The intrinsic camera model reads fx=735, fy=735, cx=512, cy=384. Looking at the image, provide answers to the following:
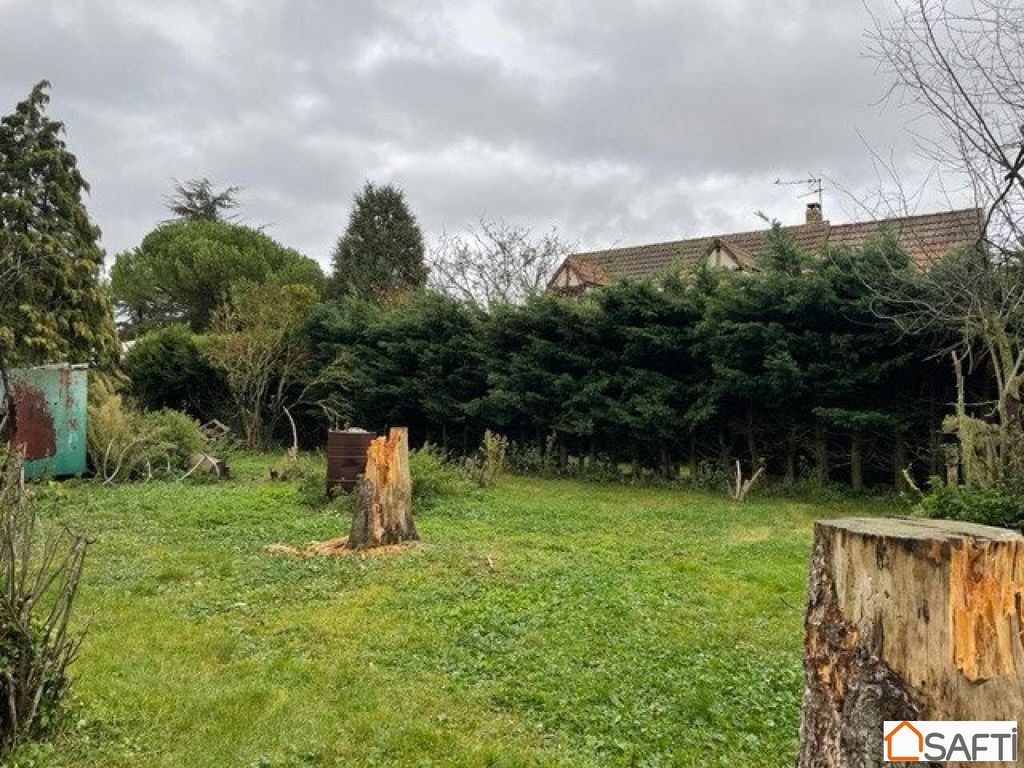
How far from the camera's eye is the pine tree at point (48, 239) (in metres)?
15.4

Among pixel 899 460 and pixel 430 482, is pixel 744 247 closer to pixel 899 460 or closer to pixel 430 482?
pixel 899 460

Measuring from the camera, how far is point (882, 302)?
964cm

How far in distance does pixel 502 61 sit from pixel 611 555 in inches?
285

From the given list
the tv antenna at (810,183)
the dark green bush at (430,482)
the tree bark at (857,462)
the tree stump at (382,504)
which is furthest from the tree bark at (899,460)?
the tree stump at (382,504)

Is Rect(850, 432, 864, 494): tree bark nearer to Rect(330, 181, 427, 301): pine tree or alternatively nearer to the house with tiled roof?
the house with tiled roof

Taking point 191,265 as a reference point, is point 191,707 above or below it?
below

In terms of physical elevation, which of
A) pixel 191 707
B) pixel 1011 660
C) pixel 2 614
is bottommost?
pixel 191 707

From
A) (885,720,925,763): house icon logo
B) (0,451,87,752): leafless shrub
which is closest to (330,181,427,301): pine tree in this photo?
(0,451,87,752): leafless shrub

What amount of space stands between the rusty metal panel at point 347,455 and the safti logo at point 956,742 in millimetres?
8026

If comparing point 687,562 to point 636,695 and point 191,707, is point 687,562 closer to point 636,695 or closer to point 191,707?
point 636,695

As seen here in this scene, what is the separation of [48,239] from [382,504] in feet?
43.2

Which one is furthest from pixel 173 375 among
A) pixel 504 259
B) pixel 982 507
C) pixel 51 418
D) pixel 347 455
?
pixel 982 507

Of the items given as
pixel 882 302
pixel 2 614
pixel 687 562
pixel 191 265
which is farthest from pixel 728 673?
pixel 191 265

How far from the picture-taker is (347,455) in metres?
9.31
